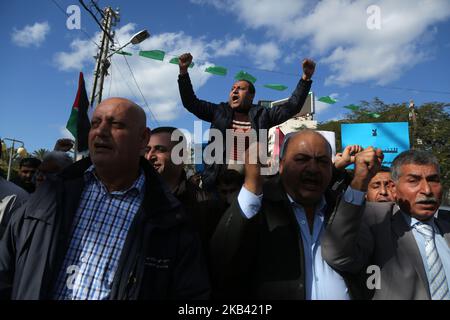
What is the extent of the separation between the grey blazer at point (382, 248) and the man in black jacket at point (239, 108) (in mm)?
1583

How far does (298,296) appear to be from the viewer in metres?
1.78

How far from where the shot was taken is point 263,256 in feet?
6.12

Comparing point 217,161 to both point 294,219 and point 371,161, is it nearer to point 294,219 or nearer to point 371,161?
point 294,219

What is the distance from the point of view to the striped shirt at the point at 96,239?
1610mm

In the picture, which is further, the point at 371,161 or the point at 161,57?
the point at 161,57

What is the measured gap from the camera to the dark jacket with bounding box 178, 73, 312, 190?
11.8 feet

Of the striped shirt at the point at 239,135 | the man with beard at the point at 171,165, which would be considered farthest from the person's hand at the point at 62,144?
the striped shirt at the point at 239,135

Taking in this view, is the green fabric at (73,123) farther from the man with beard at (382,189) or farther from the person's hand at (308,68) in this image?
the man with beard at (382,189)

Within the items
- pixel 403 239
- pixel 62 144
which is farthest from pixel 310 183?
pixel 62 144

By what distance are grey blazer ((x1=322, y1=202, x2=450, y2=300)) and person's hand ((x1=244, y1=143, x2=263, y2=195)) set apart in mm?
507

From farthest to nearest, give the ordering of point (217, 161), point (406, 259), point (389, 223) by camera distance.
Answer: point (217, 161) → point (389, 223) → point (406, 259)
